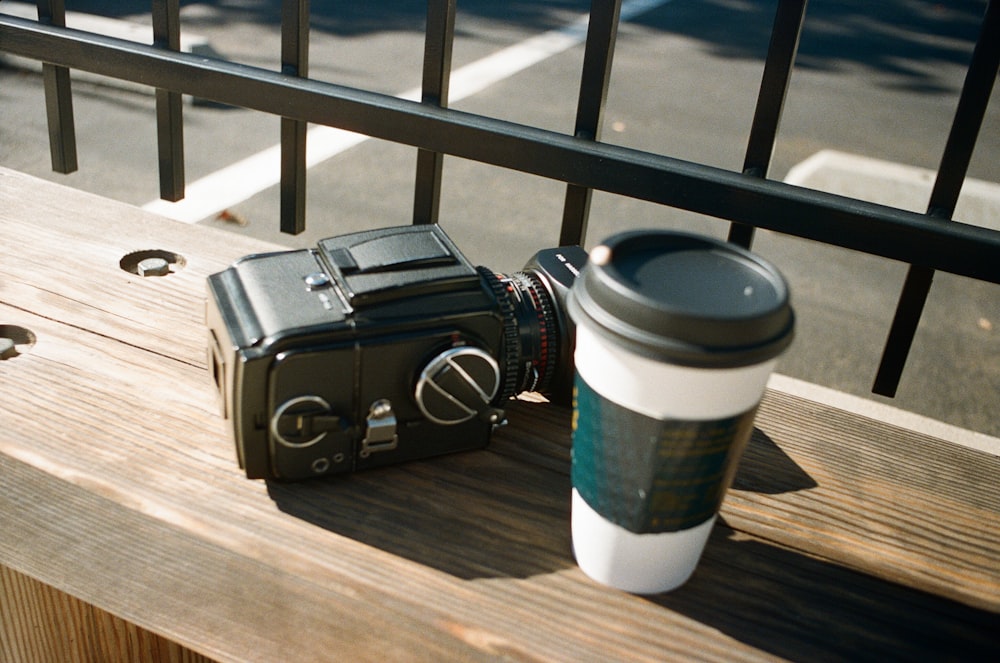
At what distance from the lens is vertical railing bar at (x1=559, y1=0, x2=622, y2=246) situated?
121 centimetres

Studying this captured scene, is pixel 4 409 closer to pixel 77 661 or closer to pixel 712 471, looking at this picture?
pixel 77 661

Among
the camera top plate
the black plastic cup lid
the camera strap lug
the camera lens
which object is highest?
the black plastic cup lid

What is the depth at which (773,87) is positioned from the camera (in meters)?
1.17

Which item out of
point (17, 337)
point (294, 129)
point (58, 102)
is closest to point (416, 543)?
point (17, 337)

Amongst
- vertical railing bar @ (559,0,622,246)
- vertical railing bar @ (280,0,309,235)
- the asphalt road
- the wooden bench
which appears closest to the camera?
the wooden bench

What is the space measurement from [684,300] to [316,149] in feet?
12.3

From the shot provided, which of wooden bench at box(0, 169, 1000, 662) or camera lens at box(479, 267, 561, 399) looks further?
camera lens at box(479, 267, 561, 399)

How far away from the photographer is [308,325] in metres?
0.83

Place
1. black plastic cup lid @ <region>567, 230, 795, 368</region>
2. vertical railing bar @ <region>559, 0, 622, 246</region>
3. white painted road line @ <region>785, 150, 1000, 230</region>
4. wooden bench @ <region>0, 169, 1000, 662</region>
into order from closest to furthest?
1. black plastic cup lid @ <region>567, 230, 795, 368</region>
2. wooden bench @ <region>0, 169, 1000, 662</region>
3. vertical railing bar @ <region>559, 0, 622, 246</region>
4. white painted road line @ <region>785, 150, 1000, 230</region>

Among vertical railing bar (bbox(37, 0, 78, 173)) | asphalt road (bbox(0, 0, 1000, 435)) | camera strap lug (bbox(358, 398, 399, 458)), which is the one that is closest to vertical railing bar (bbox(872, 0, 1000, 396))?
camera strap lug (bbox(358, 398, 399, 458))

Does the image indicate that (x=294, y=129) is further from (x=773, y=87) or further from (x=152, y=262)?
(x=773, y=87)

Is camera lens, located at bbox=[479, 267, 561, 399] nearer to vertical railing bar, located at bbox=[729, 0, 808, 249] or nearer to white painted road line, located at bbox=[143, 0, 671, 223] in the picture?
vertical railing bar, located at bbox=[729, 0, 808, 249]

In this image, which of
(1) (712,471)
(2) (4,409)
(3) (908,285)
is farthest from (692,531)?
(2) (4,409)

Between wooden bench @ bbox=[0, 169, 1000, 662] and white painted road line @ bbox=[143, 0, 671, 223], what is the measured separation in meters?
1.48
